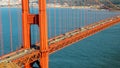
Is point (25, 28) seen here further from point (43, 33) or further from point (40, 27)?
point (43, 33)

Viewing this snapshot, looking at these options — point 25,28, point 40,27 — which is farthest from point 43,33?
point 25,28

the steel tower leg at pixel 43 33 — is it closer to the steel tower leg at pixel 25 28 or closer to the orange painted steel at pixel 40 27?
the orange painted steel at pixel 40 27

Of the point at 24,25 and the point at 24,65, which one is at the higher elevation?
the point at 24,25

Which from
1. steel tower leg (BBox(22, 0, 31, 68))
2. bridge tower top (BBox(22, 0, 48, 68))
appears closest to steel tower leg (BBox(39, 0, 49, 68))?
bridge tower top (BBox(22, 0, 48, 68))

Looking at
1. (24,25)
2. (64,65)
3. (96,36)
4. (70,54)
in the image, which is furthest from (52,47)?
(96,36)

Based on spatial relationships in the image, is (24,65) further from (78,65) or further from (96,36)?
(96,36)

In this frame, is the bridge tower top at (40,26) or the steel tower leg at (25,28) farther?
the steel tower leg at (25,28)

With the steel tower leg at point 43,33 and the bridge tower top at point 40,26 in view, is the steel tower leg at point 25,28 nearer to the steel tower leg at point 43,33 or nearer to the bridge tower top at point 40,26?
the bridge tower top at point 40,26

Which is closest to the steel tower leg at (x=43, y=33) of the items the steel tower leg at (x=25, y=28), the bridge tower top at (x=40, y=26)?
the bridge tower top at (x=40, y=26)

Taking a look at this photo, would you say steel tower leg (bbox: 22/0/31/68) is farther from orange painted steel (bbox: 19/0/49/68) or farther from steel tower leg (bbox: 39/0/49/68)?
steel tower leg (bbox: 39/0/49/68)

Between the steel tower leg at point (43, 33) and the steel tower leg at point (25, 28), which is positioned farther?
the steel tower leg at point (25, 28)

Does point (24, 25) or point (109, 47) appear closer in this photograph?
point (24, 25)
